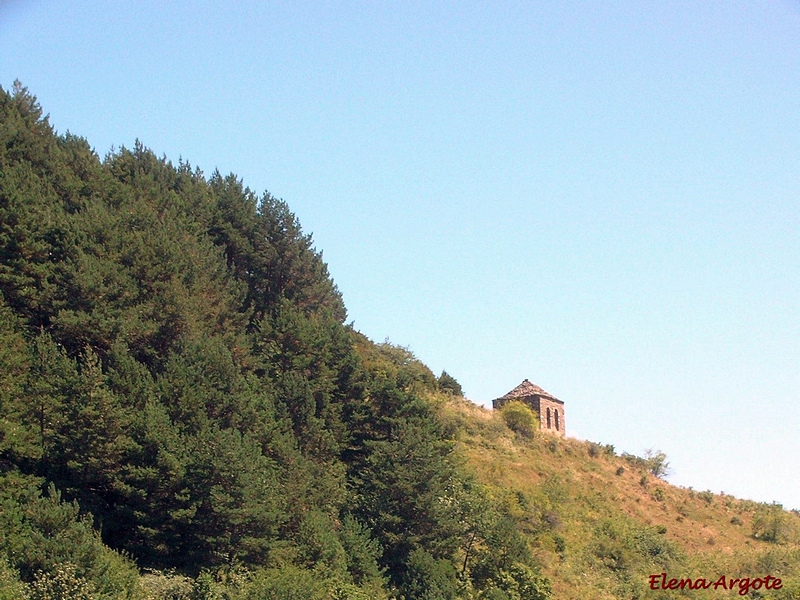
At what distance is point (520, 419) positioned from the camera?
62500 millimetres

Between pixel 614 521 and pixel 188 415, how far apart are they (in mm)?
27129

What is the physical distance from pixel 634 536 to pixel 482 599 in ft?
51.6

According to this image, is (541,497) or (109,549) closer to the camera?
(109,549)

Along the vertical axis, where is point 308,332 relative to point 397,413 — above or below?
above

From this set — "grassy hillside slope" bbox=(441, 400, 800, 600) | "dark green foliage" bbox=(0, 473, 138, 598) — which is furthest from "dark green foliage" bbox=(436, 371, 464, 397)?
"dark green foliage" bbox=(0, 473, 138, 598)

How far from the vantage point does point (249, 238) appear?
159ft

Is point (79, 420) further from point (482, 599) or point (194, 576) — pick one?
point (482, 599)

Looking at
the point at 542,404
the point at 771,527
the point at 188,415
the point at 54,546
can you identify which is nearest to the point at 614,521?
the point at 771,527

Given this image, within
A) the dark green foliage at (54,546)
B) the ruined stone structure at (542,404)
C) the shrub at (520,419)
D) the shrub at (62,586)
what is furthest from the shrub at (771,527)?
the shrub at (62,586)

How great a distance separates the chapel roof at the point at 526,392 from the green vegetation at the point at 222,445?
1934cm

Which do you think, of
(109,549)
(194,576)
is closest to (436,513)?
(194,576)

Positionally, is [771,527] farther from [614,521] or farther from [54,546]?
[54,546]

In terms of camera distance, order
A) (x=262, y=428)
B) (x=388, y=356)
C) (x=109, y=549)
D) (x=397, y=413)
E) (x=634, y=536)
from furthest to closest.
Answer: (x=388, y=356) → (x=634, y=536) → (x=397, y=413) → (x=262, y=428) → (x=109, y=549)

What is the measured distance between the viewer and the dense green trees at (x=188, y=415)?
28578 millimetres
